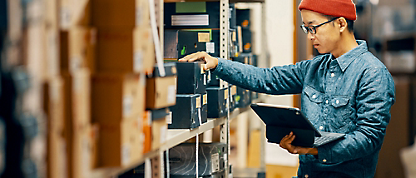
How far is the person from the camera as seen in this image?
91.7 inches

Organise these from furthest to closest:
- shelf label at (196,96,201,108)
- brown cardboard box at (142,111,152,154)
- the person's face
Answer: the person's face, shelf label at (196,96,201,108), brown cardboard box at (142,111,152,154)

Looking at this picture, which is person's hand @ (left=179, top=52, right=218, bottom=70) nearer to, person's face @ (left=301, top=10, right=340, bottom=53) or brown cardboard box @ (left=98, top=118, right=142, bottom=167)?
person's face @ (left=301, top=10, right=340, bottom=53)

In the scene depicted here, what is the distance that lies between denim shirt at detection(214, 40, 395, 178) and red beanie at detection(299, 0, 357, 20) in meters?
0.21

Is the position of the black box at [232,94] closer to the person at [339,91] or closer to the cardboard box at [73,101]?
the person at [339,91]

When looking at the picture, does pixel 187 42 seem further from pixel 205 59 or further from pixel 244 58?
pixel 244 58

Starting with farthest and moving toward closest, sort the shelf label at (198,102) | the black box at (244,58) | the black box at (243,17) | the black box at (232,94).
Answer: the black box at (243,17)
the black box at (244,58)
the black box at (232,94)
the shelf label at (198,102)

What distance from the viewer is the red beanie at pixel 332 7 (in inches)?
98.6

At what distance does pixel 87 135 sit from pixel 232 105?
1.80m

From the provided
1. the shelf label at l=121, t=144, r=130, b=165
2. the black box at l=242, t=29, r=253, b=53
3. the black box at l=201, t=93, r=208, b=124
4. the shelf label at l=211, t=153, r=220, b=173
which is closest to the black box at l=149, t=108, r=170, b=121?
the shelf label at l=121, t=144, r=130, b=165

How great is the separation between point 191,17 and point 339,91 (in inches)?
39.8

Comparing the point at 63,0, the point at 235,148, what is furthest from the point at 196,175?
the point at 235,148

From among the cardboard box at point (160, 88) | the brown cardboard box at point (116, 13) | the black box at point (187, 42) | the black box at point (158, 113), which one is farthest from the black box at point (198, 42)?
the brown cardboard box at point (116, 13)

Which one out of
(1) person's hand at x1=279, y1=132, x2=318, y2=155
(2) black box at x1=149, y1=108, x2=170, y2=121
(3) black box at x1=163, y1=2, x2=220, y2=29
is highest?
(3) black box at x1=163, y1=2, x2=220, y2=29

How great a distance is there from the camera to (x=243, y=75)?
109 inches
